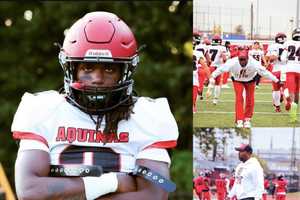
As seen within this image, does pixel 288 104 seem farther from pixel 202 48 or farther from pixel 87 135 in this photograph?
pixel 87 135

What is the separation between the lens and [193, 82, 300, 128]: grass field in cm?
301

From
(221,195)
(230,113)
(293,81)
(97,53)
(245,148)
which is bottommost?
(221,195)

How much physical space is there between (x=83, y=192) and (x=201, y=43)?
620 mm

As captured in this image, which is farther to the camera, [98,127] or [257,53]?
[257,53]

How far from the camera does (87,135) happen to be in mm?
2871

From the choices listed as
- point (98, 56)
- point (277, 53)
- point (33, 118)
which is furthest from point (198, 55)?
point (33, 118)

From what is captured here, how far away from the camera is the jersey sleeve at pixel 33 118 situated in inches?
111

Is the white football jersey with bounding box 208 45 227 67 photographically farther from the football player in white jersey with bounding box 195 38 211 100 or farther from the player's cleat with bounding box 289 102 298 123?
the player's cleat with bounding box 289 102 298 123

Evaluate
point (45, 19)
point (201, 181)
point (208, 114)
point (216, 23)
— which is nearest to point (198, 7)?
point (216, 23)

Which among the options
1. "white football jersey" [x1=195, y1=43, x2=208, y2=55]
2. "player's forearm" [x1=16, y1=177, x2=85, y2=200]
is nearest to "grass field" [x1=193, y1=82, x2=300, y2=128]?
"white football jersey" [x1=195, y1=43, x2=208, y2=55]

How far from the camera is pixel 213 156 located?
302 cm

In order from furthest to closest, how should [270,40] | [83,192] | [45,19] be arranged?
[45,19] < [270,40] < [83,192]

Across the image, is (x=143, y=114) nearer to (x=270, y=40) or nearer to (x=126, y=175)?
(x=126, y=175)

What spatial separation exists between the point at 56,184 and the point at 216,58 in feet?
2.19
